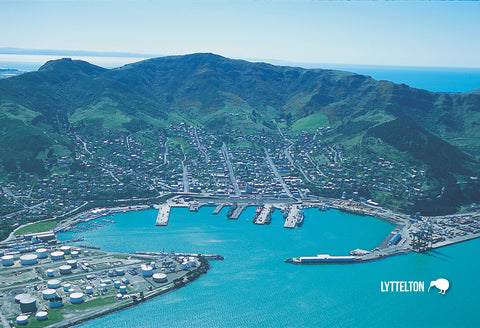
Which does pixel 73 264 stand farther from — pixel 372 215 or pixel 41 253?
pixel 372 215

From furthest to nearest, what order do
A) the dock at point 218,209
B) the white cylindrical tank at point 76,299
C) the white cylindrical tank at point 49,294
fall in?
1. the dock at point 218,209
2. the white cylindrical tank at point 49,294
3. the white cylindrical tank at point 76,299

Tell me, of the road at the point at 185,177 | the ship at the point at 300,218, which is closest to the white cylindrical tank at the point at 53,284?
the ship at the point at 300,218

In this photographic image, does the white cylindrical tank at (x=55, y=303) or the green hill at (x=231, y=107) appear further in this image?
the green hill at (x=231, y=107)

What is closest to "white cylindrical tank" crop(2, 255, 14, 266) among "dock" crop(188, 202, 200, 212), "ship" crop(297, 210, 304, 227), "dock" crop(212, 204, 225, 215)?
"dock" crop(188, 202, 200, 212)

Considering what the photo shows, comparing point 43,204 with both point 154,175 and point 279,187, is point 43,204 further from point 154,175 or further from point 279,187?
point 279,187

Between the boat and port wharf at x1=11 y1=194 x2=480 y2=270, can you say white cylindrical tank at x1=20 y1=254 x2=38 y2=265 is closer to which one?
port wharf at x1=11 y1=194 x2=480 y2=270

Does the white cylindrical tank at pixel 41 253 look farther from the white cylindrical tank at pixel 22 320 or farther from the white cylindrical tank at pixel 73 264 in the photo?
the white cylindrical tank at pixel 22 320

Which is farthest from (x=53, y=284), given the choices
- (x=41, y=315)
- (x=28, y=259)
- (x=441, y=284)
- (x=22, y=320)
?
(x=441, y=284)
